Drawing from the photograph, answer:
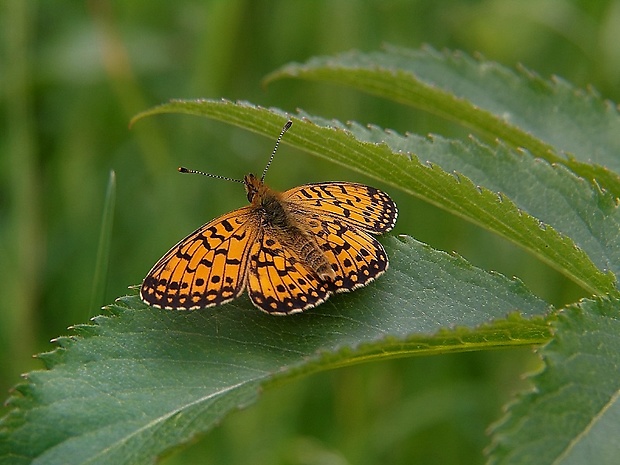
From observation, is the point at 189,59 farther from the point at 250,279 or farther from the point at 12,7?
the point at 250,279

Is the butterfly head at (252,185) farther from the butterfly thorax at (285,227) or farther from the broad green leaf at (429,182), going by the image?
the broad green leaf at (429,182)

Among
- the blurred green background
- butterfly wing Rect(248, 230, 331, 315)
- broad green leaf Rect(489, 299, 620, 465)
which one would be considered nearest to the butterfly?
butterfly wing Rect(248, 230, 331, 315)

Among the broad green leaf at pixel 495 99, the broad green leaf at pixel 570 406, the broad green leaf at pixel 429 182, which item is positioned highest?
the broad green leaf at pixel 495 99

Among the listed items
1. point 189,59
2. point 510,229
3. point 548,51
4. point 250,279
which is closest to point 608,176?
point 510,229

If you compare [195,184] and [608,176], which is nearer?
[608,176]

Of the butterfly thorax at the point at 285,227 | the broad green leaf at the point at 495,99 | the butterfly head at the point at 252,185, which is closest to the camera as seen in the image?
the butterfly thorax at the point at 285,227

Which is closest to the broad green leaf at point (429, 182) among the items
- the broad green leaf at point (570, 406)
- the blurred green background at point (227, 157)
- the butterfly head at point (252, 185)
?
the broad green leaf at point (570, 406)

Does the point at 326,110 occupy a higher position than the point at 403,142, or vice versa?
the point at 403,142
